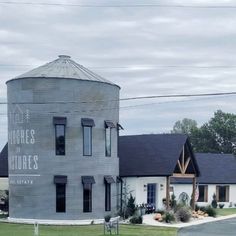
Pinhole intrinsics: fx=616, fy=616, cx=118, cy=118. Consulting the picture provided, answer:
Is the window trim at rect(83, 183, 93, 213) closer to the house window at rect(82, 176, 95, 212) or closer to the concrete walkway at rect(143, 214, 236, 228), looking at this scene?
the house window at rect(82, 176, 95, 212)

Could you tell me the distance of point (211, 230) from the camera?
3219cm

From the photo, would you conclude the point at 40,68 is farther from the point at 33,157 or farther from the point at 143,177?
the point at 143,177

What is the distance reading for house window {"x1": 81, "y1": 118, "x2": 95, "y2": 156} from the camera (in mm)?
36147

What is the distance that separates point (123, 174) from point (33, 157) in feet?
27.0

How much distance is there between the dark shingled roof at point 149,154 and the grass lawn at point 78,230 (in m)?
8.56

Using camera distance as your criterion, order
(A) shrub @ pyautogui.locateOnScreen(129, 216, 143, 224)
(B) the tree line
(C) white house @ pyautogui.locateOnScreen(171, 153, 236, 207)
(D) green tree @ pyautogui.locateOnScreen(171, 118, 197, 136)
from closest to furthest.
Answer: (A) shrub @ pyautogui.locateOnScreen(129, 216, 143, 224)
(C) white house @ pyautogui.locateOnScreen(171, 153, 236, 207)
(B) the tree line
(D) green tree @ pyautogui.locateOnScreen(171, 118, 197, 136)

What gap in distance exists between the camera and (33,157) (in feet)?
117

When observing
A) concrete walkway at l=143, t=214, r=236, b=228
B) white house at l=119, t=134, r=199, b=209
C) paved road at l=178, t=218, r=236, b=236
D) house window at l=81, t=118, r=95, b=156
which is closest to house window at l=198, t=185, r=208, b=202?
white house at l=119, t=134, r=199, b=209

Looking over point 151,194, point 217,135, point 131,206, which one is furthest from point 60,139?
point 217,135

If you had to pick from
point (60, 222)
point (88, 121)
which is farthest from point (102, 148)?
point (60, 222)

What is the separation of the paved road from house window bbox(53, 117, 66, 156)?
27.6 ft

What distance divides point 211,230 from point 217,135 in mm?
63632

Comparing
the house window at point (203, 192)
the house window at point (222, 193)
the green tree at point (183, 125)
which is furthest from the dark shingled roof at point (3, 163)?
the green tree at point (183, 125)

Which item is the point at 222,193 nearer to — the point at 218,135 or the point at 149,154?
the point at 149,154
